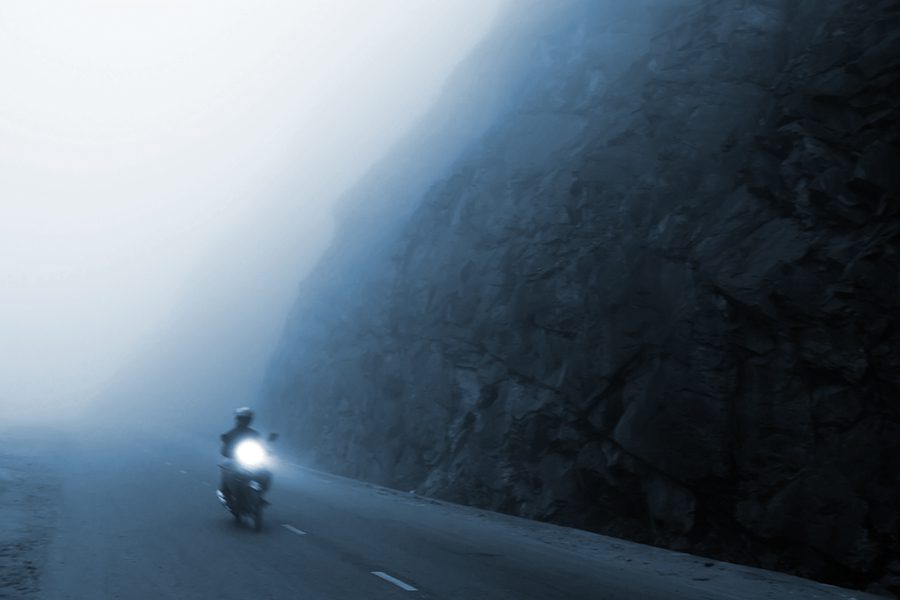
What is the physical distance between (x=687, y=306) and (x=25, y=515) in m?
13.7

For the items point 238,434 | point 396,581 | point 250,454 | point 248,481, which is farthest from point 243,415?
point 396,581

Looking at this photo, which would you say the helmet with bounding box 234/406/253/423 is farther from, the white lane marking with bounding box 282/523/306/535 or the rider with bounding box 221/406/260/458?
the white lane marking with bounding box 282/523/306/535

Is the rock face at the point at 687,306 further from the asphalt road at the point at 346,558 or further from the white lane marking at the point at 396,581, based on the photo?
the white lane marking at the point at 396,581

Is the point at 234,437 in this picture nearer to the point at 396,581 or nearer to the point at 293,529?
the point at 293,529

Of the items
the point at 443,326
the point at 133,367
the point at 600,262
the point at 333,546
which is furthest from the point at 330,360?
the point at 133,367

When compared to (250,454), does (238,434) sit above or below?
above

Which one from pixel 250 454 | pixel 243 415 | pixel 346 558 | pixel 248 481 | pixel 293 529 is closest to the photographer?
pixel 346 558

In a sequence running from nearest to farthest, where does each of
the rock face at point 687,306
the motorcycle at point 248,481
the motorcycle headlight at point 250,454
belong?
the rock face at point 687,306, the motorcycle at point 248,481, the motorcycle headlight at point 250,454

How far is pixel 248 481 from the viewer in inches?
545

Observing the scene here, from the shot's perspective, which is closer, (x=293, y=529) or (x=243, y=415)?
(x=293, y=529)

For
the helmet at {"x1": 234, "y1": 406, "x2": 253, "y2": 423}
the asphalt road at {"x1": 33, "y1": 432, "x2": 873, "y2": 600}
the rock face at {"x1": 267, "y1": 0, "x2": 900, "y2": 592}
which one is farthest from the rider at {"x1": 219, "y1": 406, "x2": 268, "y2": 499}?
the rock face at {"x1": 267, "y1": 0, "x2": 900, "y2": 592}

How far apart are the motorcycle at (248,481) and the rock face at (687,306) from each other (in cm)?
734

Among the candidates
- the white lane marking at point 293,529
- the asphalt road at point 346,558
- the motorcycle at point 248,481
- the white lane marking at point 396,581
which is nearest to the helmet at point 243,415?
the motorcycle at point 248,481

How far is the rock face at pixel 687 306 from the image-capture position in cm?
1321
